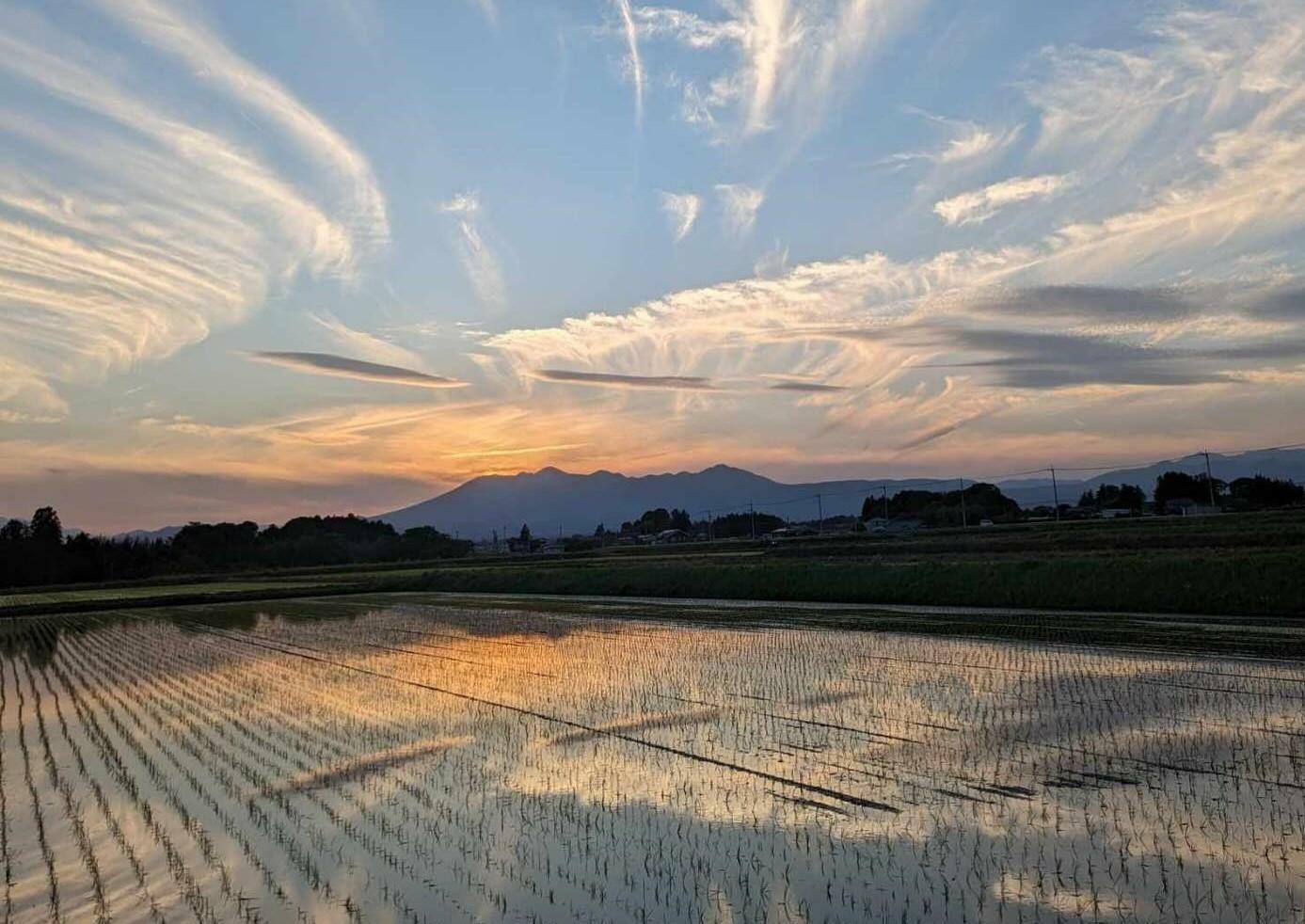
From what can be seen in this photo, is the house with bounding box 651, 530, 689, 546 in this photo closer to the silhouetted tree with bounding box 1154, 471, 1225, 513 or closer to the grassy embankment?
the silhouetted tree with bounding box 1154, 471, 1225, 513

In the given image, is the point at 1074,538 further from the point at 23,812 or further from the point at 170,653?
the point at 23,812

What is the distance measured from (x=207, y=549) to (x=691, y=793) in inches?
4081

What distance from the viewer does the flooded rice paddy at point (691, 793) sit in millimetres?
5348

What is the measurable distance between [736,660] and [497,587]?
2715 centimetres

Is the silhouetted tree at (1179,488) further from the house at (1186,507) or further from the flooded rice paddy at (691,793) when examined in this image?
the flooded rice paddy at (691,793)

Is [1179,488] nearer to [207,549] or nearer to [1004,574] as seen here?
[1004,574]

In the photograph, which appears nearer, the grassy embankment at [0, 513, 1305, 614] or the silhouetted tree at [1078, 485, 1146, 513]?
the grassy embankment at [0, 513, 1305, 614]

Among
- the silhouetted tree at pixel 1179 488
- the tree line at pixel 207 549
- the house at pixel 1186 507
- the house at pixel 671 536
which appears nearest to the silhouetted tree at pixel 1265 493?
the silhouetted tree at pixel 1179 488

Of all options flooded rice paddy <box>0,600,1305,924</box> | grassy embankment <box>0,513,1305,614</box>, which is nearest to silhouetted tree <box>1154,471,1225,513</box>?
grassy embankment <box>0,513,1305,614</box>

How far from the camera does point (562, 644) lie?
1878 centimetres

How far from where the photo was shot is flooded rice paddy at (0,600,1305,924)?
211 inches

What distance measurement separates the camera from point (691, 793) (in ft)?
24.7

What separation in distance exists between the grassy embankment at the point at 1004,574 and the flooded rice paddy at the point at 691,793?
622 cm

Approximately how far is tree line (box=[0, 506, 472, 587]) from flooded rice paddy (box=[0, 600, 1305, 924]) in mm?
77469
